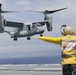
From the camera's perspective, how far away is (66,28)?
8398mm

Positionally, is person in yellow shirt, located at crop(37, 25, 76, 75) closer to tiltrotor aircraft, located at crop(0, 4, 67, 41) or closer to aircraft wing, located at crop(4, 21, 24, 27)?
tiltrotor aircraft, located at crop(0, 4, 67, 41)

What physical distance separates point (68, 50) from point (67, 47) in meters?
0.08

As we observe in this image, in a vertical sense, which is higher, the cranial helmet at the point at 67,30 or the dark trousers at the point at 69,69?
the cranial helmet at the point at 67,30

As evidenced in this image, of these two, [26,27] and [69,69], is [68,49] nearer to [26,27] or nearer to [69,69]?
[69,69]

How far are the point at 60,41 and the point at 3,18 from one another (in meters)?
44.5

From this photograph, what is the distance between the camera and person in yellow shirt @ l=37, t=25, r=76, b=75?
27.5ft

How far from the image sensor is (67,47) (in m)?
8.46

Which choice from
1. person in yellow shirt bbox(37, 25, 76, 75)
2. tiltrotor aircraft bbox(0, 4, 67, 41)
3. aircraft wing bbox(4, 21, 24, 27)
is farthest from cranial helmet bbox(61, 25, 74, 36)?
aircraft wing bbox(4, 21, 24, 27)

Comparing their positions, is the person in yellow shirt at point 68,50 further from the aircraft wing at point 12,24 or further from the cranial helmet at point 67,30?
the aircraft wing at point 12,24

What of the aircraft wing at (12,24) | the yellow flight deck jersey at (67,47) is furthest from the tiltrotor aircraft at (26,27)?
the yellow flight deck jersey at (67,47)

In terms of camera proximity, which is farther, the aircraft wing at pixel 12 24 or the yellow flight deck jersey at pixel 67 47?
the aircraft wing at pixel 12 24

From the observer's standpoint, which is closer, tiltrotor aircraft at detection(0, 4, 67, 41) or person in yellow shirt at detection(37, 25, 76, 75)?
person in yellow shirt at detection(37, 25, 76, 75)

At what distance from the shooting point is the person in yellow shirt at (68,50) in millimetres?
8375

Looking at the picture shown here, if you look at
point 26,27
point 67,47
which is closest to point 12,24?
point 26,27
